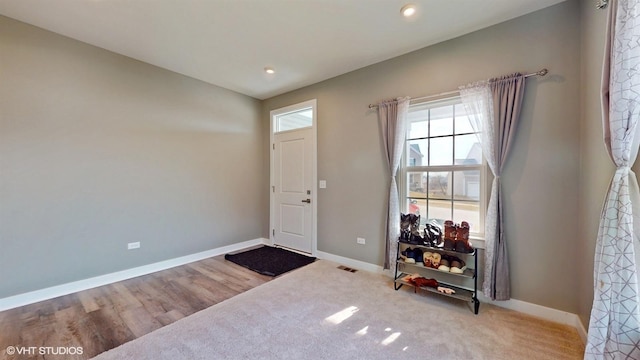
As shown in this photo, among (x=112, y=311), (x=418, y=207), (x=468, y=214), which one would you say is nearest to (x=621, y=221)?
(x=468, y=214)

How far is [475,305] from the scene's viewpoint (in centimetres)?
222

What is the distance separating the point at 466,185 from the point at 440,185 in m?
0.26

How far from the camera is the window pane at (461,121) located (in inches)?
102

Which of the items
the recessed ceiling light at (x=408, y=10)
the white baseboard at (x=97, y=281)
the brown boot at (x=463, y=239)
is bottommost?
the white baseboard at (x=97, y=281)

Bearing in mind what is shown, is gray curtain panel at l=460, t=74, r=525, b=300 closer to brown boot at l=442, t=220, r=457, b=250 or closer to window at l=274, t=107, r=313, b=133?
brown boot at l=442, t=220, r=457, b=250

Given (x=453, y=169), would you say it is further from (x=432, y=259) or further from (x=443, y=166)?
(x=432, y=259)

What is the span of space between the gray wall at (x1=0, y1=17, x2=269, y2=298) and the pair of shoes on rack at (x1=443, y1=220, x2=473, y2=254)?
10.8 ft

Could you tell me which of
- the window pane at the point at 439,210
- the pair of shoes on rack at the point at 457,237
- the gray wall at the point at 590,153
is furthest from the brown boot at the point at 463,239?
the gray wall at the point at 590,153

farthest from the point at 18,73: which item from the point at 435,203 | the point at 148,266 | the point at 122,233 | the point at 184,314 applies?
the point at 435,203

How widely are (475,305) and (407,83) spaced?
8.04 feet

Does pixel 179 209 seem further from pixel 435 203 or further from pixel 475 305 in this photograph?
pixel 475 305

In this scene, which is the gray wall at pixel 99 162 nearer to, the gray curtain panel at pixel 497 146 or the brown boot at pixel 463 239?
the brown boot at pixel 463 239

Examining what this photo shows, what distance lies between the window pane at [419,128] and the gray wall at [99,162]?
9.52ft

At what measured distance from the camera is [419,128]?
9.66ft
